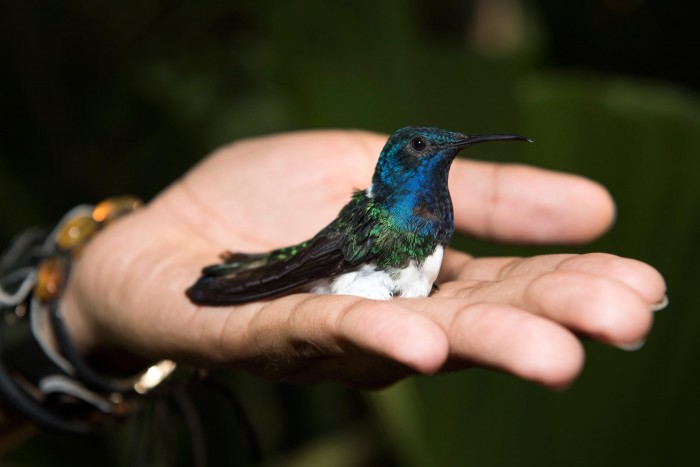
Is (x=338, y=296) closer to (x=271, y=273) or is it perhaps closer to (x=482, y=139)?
(x=271, y=273)

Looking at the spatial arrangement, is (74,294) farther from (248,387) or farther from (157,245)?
(248,387)

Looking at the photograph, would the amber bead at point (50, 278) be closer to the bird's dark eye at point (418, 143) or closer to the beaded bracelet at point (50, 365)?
the beaded bracelet at point (50, 365)

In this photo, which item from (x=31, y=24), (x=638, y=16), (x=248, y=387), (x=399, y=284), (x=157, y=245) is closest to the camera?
(x=399, y=284)

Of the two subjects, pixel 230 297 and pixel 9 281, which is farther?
pixel 9 281

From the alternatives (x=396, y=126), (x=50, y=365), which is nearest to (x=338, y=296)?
(x=50, y=365)

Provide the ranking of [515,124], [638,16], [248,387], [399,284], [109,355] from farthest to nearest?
[638,16] < [248,387] < [515,124] < [109,355] < [399,284]

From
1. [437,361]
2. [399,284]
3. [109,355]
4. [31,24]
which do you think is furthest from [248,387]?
[437,361]
